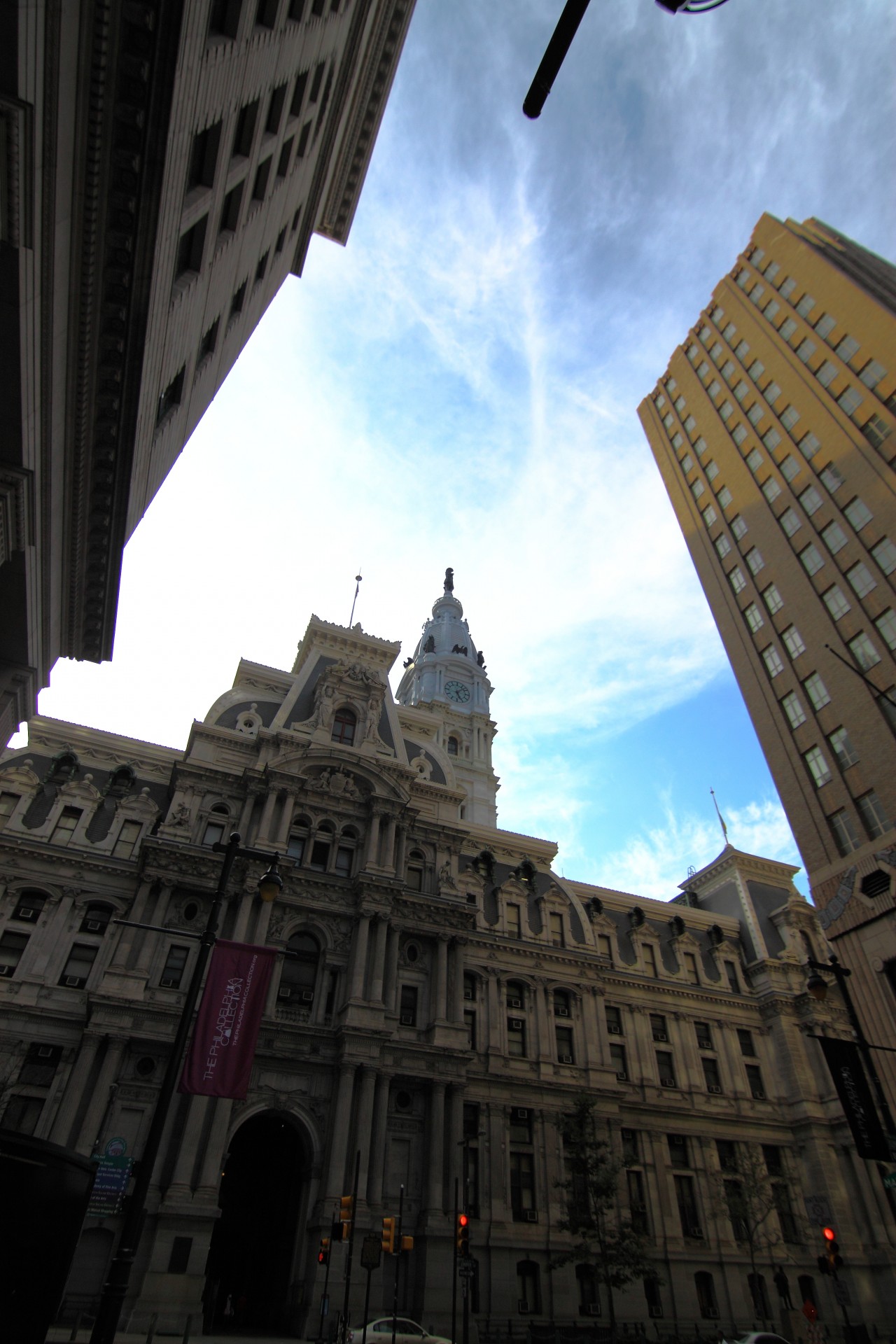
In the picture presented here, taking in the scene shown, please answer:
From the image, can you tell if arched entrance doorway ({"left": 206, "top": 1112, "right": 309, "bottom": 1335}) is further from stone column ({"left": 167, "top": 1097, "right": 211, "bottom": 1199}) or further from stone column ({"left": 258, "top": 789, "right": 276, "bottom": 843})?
stone column ({"left": 258, "top": 789, "right": 276, "bottom": 843})

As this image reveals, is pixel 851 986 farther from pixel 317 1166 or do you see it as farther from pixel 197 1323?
pixel 197 1323

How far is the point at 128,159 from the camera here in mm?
13086

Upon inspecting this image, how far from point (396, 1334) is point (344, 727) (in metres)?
29.7

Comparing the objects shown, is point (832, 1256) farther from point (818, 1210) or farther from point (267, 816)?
point (267, 816)

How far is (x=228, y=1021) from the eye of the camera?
16234mm

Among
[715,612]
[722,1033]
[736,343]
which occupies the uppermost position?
[736,343]

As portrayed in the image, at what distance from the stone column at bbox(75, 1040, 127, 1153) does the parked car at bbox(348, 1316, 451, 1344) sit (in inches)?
489

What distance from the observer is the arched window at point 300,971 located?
3691cm

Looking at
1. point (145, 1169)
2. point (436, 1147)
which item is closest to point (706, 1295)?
point (436, 1147)

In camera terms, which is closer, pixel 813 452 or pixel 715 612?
pixel 813 452

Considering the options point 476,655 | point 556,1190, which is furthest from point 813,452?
point 476,655

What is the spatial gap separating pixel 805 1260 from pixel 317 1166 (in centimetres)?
2905

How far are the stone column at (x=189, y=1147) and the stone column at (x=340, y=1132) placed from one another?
551 cm

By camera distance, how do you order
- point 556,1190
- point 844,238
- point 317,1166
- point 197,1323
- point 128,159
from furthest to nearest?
point 844,238, point 556,1190, point 317,1166, point 197,1323, point 128,159
